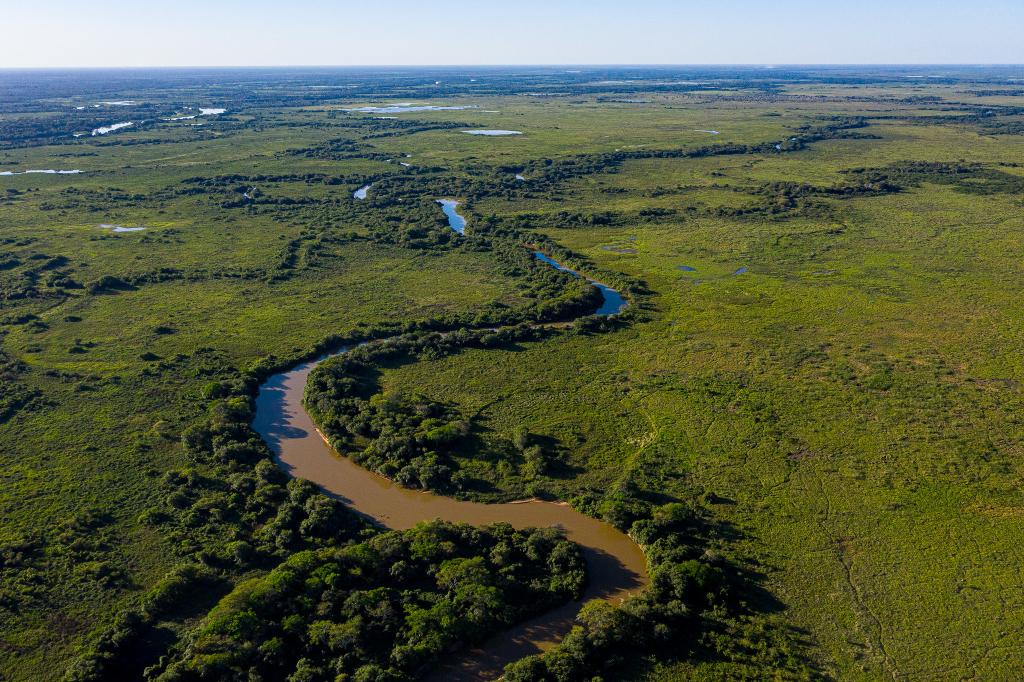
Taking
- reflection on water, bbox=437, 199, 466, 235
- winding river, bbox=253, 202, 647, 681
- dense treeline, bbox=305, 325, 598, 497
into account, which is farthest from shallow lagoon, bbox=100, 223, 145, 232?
winding river, bbox=253, 202, 647, 681

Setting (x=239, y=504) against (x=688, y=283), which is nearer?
(x=239, y=504)

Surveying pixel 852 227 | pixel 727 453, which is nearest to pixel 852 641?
pixel 727 453

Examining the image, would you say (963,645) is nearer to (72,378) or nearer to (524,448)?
(524,448)

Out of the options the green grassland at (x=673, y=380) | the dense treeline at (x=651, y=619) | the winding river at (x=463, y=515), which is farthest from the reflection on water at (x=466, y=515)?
the green grassland at (x=673, y=380)

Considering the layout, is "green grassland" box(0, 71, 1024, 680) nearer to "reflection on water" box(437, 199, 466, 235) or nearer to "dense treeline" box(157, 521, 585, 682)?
"reflection on water" box(437, 199, 466, 235)

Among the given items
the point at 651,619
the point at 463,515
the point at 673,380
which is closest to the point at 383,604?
the point at 463,515

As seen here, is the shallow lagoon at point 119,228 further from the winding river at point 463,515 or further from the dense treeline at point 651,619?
the dense treeline at point 651,619
